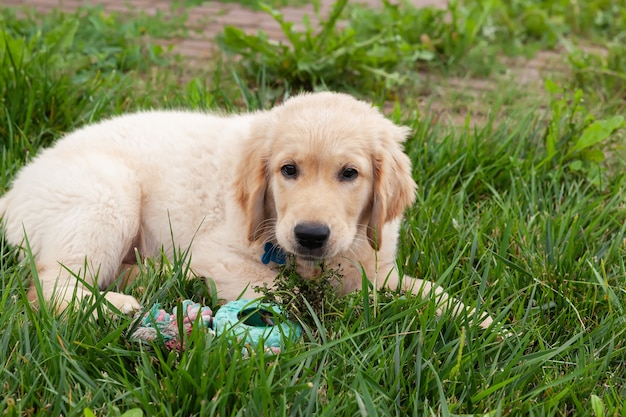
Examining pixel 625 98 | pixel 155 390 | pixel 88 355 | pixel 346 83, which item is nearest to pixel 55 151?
pixel 88 355

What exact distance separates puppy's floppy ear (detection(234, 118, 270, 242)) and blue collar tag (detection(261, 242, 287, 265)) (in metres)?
0.07

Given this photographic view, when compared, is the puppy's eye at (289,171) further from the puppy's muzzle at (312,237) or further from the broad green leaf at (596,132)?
the broad green leaf at (596,132)

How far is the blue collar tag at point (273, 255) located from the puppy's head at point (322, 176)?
47mm

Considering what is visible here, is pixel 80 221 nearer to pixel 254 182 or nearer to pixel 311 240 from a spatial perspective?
pixel 254 182

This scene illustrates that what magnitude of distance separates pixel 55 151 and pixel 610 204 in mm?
2674

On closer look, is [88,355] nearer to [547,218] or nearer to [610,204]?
[547,218]

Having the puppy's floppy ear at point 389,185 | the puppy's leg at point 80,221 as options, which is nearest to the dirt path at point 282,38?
the puppy's floppy ear at point 389,185

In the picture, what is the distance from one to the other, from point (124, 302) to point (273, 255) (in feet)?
2.20

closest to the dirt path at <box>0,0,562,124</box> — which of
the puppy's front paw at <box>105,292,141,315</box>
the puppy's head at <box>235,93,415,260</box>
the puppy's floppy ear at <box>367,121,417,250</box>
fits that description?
the puppy's floppy ear at <box>367,121,417,250</box>

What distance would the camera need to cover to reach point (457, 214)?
3.49 m

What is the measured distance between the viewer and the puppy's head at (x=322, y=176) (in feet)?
9.11

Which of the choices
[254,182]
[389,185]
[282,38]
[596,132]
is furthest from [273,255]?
[282,38]

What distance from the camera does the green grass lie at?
7.32 ft

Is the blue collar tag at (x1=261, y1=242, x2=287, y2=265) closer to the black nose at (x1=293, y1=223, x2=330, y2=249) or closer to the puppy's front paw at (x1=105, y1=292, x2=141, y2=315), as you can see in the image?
the black nose at (x1=293, y1=223, x2=330, y2=249)
